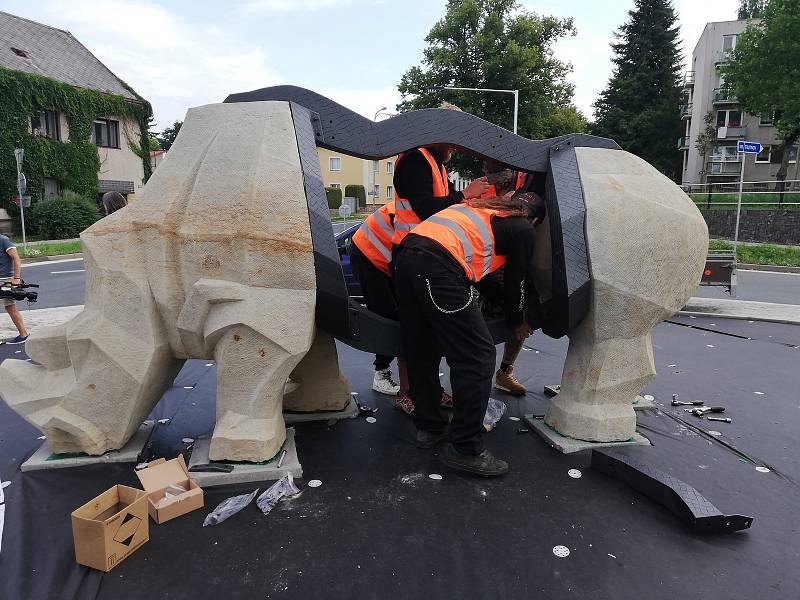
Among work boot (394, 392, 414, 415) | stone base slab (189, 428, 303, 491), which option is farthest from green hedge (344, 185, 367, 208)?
stone base slab (189, 428, 303, 491)

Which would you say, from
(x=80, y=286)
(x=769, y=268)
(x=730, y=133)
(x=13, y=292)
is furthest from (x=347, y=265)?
(x=730, y=133)

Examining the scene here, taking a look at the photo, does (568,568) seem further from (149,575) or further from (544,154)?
(544,154)

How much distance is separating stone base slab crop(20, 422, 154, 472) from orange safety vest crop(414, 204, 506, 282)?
1839 mm

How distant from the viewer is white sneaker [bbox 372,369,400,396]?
3.96m

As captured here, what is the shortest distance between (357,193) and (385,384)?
38.0 metres

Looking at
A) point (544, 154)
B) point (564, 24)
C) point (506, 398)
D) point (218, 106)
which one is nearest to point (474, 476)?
point (506, 398)

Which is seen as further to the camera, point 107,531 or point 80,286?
point 80,286

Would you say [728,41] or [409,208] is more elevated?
[728,41]

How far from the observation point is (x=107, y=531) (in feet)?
6.37

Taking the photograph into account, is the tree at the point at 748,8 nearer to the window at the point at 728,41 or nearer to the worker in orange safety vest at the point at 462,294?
the window at the point at 728,41

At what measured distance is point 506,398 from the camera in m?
3.88

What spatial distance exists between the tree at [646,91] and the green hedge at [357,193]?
17.6 metres

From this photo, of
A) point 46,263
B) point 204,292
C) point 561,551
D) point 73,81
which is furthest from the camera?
point 73,81

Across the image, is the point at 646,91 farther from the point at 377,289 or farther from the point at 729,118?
the point at 377,289
